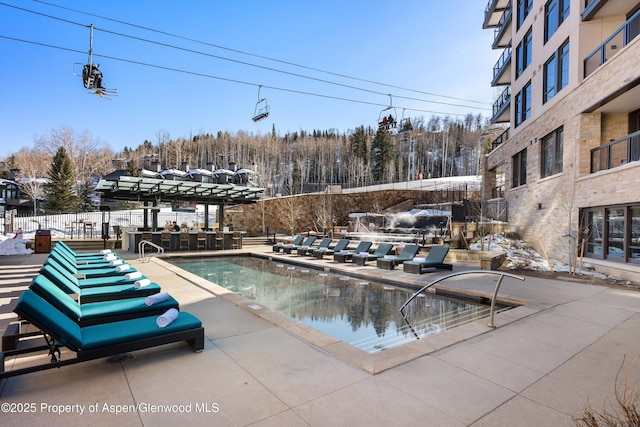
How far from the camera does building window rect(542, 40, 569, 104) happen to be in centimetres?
1242

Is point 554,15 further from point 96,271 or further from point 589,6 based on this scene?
point 96,271

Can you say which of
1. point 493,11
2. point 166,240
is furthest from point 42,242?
point 493,11

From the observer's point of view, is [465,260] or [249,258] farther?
[249,258]

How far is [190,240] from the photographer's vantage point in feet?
56.5

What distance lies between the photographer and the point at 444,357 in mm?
3729

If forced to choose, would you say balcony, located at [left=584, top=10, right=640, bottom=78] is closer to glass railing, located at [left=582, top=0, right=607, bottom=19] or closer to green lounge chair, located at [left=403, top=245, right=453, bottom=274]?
glass railing, located at [left=582, top=0, right=607, bottom=19]

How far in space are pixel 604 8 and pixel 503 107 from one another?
11.1 metres

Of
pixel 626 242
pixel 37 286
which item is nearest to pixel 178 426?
pixel 37 286

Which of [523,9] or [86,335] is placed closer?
[86,335]

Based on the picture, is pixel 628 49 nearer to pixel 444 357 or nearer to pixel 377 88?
pixel 377 88

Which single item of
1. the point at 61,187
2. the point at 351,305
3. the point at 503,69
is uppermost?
the point at 503,69

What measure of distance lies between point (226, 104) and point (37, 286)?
1768 cm

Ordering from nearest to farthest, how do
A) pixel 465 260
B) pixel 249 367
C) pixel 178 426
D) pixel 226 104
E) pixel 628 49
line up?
pixel 178 426 → pixel 249 367 → pixel 628 49 → pixel 465 260 → pixel 226 104

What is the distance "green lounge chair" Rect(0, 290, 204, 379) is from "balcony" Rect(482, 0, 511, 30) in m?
25.6
